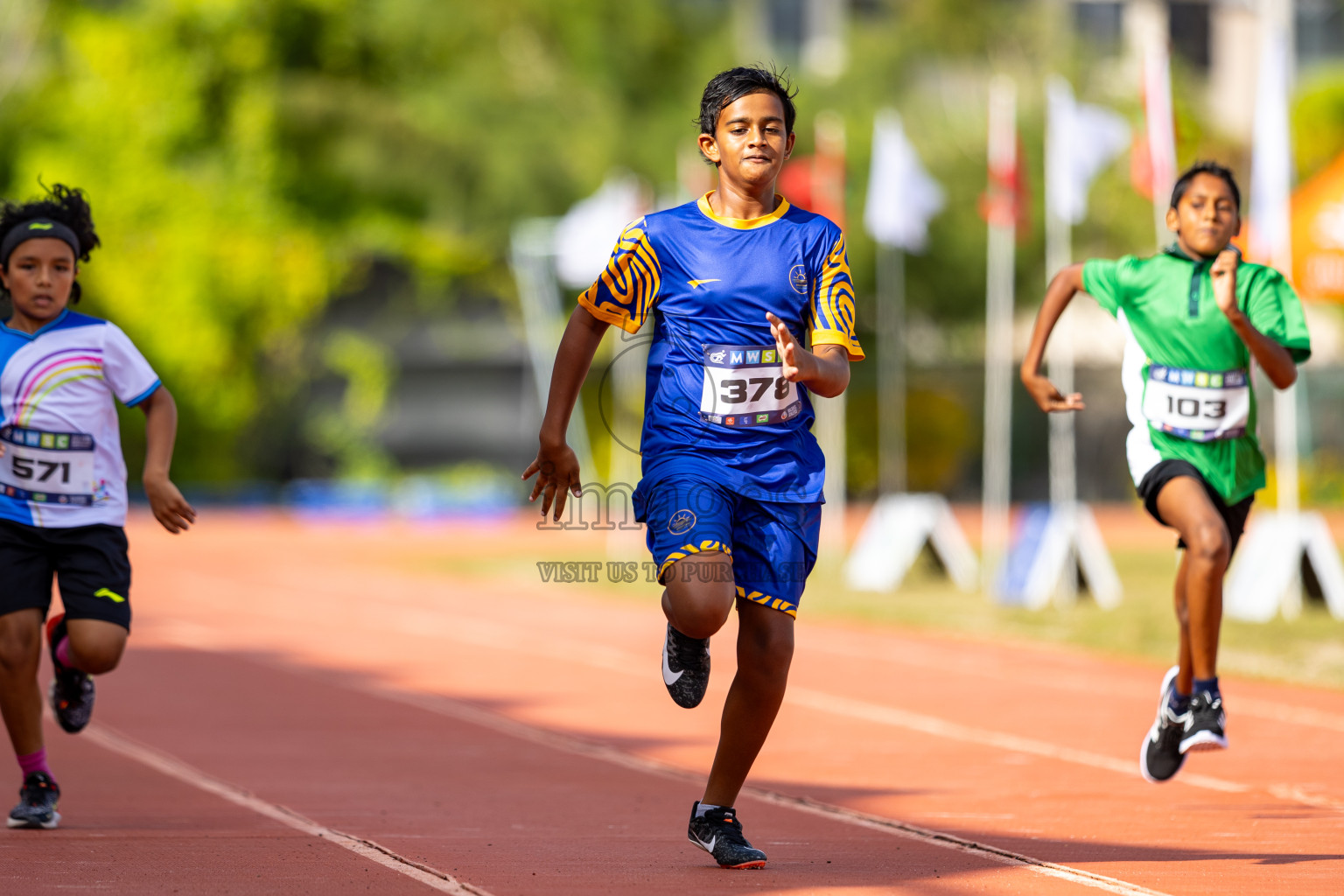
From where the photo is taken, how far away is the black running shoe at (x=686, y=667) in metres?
5.39

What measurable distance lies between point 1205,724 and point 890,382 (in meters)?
26.9

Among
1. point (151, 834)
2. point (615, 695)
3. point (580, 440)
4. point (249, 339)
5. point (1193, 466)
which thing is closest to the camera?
point (151, 834)

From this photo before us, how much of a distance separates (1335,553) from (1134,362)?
32.3 feet

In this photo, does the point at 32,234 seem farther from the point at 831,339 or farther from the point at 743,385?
the point at 831,339

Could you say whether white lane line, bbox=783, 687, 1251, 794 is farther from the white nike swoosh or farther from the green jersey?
the white nike swoosh

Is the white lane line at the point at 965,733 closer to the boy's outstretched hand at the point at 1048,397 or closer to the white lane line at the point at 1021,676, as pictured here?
the white lane line at the point at 1021,676

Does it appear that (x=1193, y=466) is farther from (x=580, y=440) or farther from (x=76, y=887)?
(x=580, y=440)

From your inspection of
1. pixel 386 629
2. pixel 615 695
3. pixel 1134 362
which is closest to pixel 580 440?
pixel 386 629

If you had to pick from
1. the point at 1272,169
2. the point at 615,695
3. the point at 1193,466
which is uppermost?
the point at 1272,169

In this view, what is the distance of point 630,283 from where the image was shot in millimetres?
5477

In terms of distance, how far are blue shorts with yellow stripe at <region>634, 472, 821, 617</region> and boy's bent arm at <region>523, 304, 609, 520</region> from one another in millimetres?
226

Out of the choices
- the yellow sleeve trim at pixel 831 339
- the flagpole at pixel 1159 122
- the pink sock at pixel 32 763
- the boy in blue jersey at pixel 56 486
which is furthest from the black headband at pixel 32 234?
the flagpole at pixel 1159 122

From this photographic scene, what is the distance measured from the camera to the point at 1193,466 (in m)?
6.70

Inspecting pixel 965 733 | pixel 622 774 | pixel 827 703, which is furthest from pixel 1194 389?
pixel 827 703
